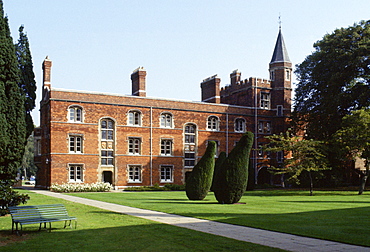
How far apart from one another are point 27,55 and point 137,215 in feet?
30.1

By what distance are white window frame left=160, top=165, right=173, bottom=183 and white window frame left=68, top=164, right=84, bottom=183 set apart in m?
7.73

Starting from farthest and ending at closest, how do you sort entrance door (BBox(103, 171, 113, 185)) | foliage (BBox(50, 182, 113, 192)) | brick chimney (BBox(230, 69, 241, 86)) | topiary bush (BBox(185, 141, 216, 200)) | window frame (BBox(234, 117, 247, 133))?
brick chimney (BBox(230, 69, 241, 86)) → window frame (BBox(234, 117, 247, 133)) → entrance door (BBox(103, 171, 113, 185)) → foliage (BBox(50, 182, 113, 192)) → topiary bush (BBox(185, 141, 216, 200))

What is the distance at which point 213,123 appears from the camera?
43281mm

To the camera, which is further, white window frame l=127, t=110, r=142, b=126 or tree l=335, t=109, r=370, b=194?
white window frame l=127, t=110, r=142, b=126

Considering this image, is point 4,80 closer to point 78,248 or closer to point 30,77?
point 30,77

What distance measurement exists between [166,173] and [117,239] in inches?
1211

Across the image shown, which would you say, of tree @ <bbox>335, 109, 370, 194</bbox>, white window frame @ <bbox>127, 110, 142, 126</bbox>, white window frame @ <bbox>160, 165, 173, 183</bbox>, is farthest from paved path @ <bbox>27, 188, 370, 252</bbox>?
white window frame @ <bbox>160, 165, 173, 183</bbox>

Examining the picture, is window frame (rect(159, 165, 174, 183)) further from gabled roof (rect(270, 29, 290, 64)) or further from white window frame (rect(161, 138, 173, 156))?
gabled roof (rect(270, 29, 290, 64))

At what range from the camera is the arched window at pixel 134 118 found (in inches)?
1547

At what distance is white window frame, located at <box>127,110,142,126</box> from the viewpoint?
129 ft

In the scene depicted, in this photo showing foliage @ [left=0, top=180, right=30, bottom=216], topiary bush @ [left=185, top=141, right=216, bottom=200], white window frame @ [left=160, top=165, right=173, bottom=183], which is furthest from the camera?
white window frame @ [left=160, top=165, right=173, bottom=183]

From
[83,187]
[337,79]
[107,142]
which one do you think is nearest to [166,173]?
[107,142]

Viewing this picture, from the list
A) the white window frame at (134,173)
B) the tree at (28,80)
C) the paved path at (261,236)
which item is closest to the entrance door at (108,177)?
the white window frame at (134,173)

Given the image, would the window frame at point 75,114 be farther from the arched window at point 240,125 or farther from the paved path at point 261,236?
the paved path at point 261,236
